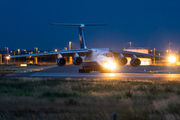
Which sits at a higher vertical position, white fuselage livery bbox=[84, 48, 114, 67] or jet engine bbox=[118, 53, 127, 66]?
white fuselage livery bbox=[84, 48, 114, 67]

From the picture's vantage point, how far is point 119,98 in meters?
10.7

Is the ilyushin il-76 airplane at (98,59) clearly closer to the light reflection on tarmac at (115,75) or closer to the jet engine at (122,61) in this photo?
the jet engine at (122,61)

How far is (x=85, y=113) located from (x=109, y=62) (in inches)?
688

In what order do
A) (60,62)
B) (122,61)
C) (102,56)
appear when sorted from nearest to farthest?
(102,56)
(60,62)
(122,61)

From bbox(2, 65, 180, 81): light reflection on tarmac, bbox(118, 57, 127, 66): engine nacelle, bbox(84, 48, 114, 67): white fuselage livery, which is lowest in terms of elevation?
bbox(2, 65, 180, 81): light reflection on tarmac

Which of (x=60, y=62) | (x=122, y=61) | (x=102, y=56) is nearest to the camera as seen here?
(x=102, y=56)

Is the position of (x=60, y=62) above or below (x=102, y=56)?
below

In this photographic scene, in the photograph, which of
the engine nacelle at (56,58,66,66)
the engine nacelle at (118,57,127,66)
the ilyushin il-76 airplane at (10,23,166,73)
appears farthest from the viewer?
the engine nacelle at (118,57,127,66)

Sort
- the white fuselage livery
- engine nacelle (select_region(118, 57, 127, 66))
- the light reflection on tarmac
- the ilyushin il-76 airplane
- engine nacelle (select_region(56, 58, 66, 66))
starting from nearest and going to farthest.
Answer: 1. the light reflection on tarmac
2. the white fuselage livery
3. the ilyushin il-76 airplane
4. engine nacelle (select_region(56, 58, 66, 66))
5. engine nacelle (select_region(118, 57, 127, 66))

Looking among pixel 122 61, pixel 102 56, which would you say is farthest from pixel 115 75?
pixel 102 56

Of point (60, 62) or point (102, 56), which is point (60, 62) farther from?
point (102, 56)

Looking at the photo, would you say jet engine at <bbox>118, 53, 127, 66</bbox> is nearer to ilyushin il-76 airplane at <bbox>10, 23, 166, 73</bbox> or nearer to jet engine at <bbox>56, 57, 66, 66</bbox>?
ilyushin il-76 airplane at <bbox>10, 23, 166, 73</bbox>

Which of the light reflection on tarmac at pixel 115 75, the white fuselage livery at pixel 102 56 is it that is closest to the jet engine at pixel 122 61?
the light reflection on tarmac at pixel 115 75

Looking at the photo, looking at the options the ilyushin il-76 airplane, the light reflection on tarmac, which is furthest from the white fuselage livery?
the light reflection on tarmac
